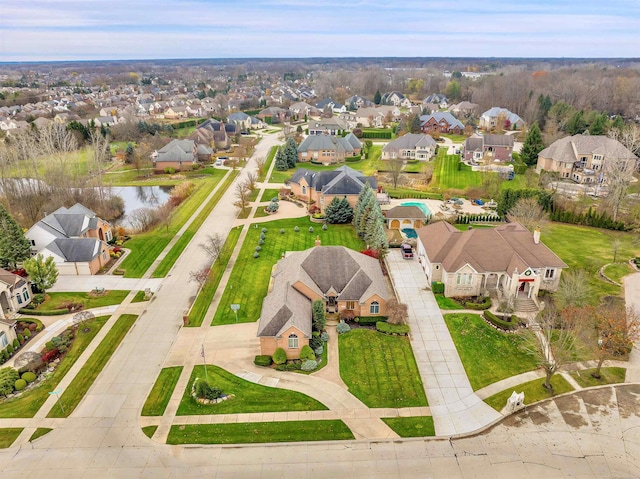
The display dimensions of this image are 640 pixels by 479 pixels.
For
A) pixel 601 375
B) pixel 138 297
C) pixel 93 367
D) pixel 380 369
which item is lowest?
pixel 93 367

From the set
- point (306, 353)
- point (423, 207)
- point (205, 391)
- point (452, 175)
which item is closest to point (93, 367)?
point (205, 391)

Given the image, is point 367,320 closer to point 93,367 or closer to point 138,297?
point 93,367

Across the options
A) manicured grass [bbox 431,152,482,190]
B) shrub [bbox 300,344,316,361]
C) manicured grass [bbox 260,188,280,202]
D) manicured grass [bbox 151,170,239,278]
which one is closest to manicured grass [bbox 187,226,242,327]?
manicured grass [bbox 151,170,239,278]

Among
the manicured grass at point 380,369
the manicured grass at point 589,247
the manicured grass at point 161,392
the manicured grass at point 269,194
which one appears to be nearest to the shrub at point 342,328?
the manicured grass at point 380,369

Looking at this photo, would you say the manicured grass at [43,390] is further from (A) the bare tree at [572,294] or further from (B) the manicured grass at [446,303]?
(A) the bare tree at [572,294]

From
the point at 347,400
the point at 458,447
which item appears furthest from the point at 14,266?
the point at 458,447

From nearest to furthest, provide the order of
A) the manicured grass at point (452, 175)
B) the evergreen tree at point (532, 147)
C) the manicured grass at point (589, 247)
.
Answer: the manicured grass at point (589, 247)
the manicured grass at point (452, 175)
the evergreen tree at point (532, 147)

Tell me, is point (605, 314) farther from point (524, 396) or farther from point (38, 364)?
point (38, 364)
